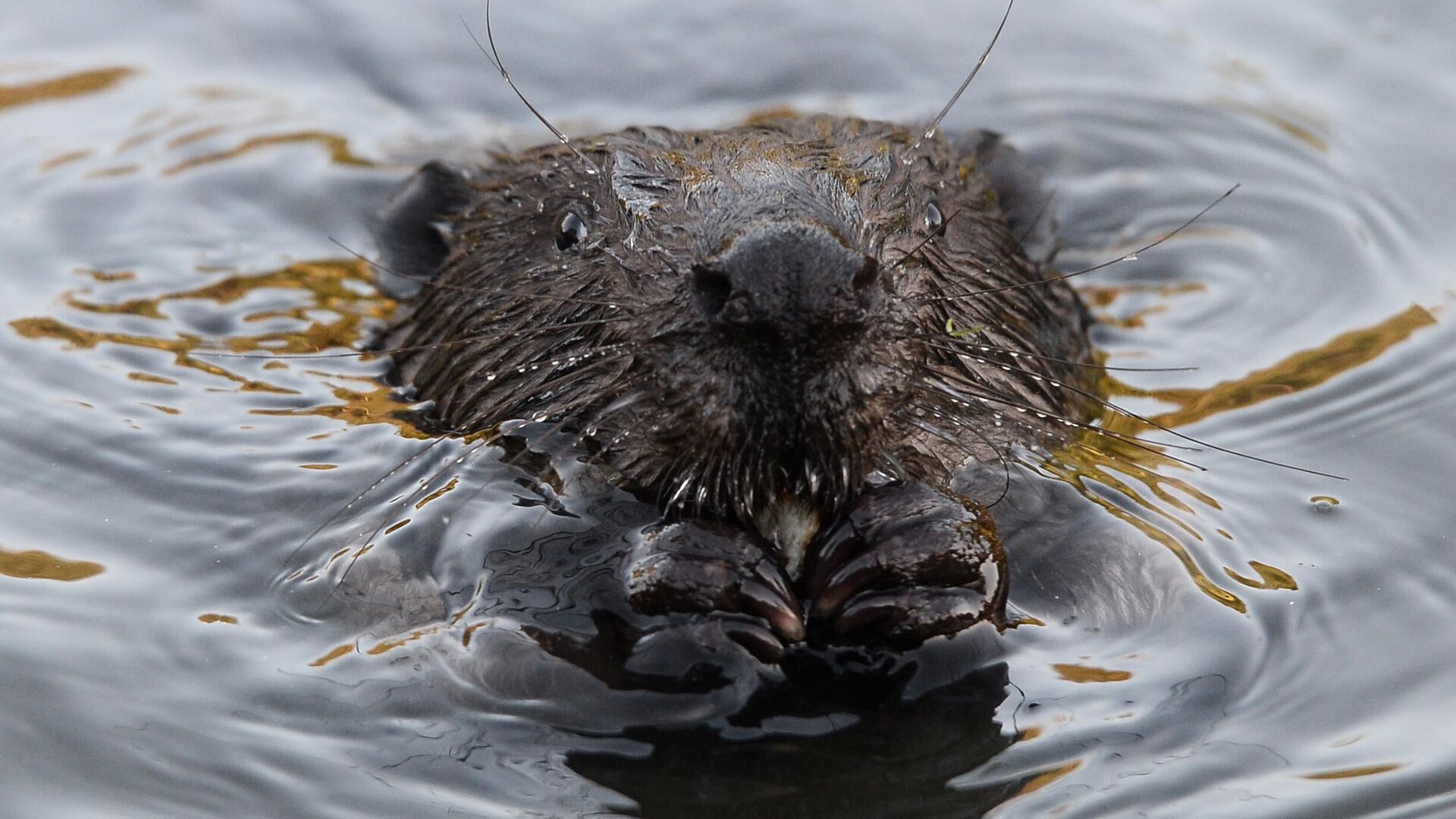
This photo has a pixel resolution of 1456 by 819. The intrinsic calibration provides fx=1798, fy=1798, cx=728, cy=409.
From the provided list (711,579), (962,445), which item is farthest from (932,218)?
(711,579)

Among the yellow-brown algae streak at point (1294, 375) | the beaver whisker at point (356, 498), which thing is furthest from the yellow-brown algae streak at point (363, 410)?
the yellow-brown algae streak at point (1294, 375)

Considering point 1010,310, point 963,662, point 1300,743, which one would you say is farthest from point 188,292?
point 1300,743

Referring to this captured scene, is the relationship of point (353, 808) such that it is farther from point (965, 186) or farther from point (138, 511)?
point (965, 186)

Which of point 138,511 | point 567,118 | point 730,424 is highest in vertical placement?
point 567,118

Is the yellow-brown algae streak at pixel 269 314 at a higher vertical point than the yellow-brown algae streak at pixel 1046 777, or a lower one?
higher

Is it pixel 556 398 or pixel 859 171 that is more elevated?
pixel 859 171

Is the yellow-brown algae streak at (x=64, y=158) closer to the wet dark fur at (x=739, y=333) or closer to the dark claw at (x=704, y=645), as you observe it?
the wet dark fur at (x=739, y=333)

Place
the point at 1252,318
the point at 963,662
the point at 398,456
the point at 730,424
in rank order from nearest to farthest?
the point at 730,424
the point at 963,662
the point at 398,456
the point at 1252,318

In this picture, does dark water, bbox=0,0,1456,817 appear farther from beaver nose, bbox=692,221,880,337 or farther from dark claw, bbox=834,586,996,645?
beaver nose, bbox=692,221,880,337
